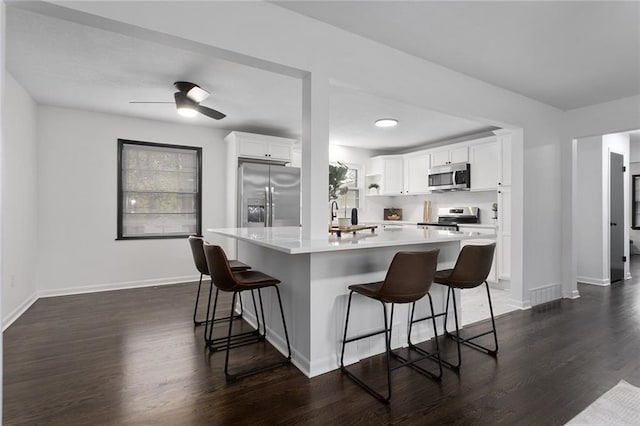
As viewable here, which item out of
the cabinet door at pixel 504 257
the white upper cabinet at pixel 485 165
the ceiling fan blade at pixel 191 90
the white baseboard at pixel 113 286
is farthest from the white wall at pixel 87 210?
the cabinet door at pixel 504 257

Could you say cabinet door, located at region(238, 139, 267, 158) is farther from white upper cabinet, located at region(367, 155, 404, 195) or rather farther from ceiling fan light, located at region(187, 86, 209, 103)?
white upper cabinet, located at region(367, 155, 404, 195)

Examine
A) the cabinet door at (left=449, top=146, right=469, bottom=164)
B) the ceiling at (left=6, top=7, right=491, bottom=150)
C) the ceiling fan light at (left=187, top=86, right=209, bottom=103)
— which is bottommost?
the cabinet door at (left=449, top=146, right=469, bottom=164)

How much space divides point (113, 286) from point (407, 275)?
441cm

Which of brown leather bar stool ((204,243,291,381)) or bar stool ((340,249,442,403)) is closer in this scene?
bar stool ((340,249,442,403))

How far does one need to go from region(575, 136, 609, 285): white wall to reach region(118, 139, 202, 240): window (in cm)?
601

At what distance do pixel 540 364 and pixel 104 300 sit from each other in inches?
183

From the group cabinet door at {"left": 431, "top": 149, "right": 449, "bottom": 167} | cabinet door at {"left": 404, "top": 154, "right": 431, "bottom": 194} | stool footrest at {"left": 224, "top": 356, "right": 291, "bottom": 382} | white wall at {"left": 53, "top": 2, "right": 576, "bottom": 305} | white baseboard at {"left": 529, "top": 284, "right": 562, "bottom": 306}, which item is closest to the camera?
white wall at {"left": 53, "top": 2, "right": 576, "bottom": 305}

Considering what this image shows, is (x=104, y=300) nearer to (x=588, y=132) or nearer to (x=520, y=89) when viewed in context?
(x=520, y=89)

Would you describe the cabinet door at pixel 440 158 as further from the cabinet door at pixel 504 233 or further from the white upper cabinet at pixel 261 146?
the white upper cabinet at pixel 261 146

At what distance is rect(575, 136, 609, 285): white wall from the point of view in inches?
Result: 200

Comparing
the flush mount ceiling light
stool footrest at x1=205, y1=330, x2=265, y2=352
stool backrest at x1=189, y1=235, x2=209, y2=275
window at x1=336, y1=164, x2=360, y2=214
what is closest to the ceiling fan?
stool backrest at x1=189, y1=235, x2=209, y2=275

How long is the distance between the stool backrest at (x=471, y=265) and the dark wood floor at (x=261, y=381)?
613mm

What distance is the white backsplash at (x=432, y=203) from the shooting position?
18.3 feet

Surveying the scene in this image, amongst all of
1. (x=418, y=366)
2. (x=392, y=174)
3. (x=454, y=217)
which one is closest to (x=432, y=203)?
(x=454, y=217)
